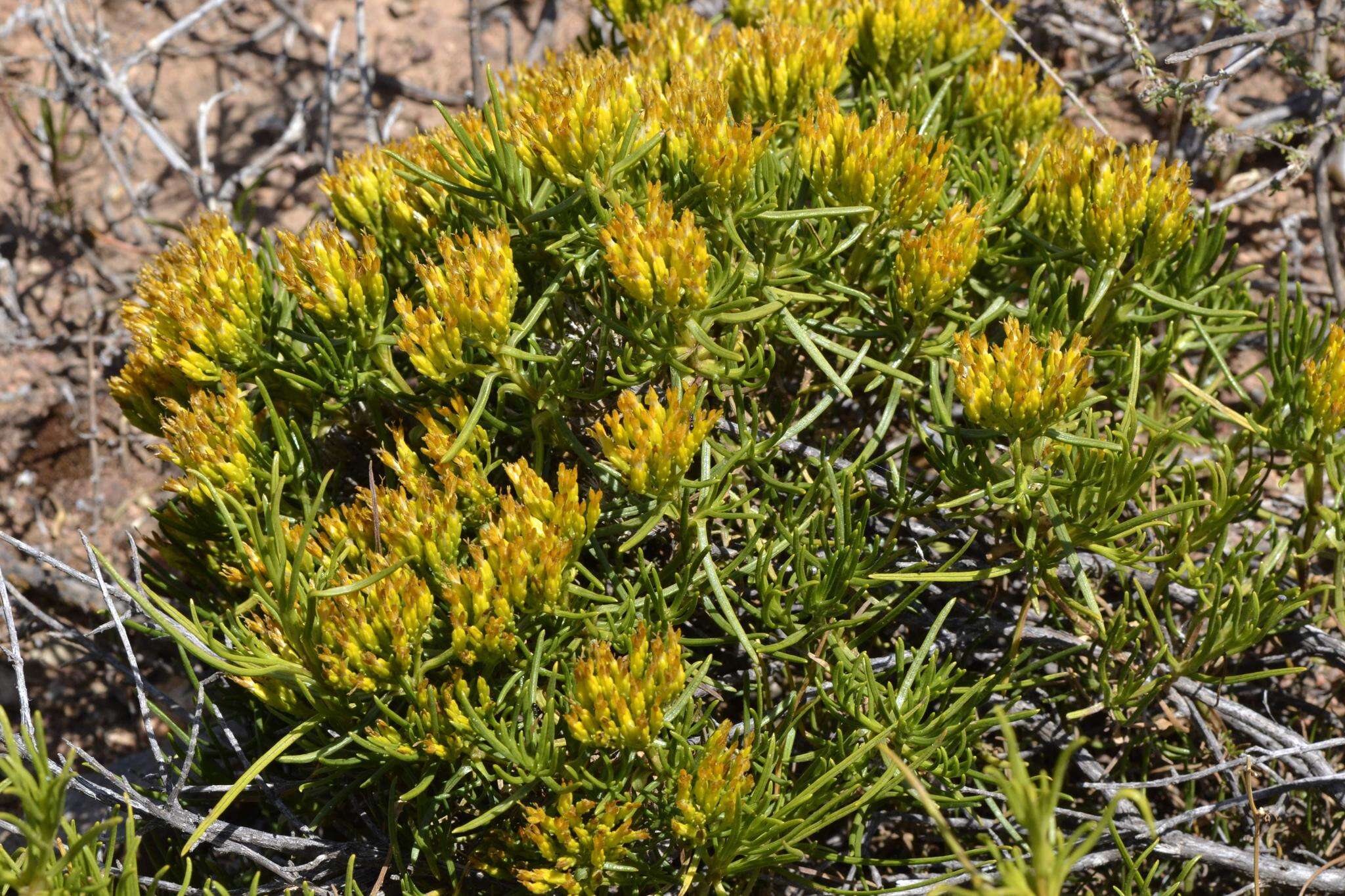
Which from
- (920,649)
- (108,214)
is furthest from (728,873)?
(108,214)

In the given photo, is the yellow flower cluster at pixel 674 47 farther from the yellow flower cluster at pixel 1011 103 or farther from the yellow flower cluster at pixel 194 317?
the yellow flower cluster at pixel 194 317

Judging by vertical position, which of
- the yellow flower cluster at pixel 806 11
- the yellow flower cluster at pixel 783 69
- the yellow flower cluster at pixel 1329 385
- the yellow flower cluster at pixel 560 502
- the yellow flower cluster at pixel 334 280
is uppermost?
the yellow flower cluster at pixel 806 11

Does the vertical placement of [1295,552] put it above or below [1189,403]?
below

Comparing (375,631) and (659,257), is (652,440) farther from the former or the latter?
(375,631)

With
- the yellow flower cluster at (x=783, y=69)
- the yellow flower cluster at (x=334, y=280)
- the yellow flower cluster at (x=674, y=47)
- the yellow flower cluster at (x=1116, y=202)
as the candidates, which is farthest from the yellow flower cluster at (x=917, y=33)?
the yellow flower cluster at (x=334, y=280)

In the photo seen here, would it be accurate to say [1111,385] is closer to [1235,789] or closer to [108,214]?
[1235,789]

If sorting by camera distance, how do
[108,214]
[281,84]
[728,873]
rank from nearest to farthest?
[728,873] < [108,214] < [281,84]
